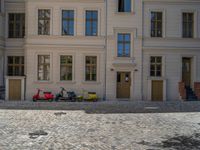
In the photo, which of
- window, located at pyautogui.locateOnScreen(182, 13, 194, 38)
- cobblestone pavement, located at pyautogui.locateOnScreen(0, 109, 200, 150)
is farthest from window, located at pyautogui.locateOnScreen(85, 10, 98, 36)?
cobblestone pavement, located at pyautogui.locateOnScreen(0, 109, 200, 150)

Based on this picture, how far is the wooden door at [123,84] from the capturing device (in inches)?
923

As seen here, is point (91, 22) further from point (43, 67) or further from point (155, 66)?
point (155, 66)

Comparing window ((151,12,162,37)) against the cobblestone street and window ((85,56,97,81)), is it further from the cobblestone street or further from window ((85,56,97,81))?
the cobblestone street

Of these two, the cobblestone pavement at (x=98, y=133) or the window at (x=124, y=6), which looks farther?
the window at (x=124, y=6)

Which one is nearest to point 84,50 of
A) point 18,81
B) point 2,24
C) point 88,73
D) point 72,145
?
point 88,73

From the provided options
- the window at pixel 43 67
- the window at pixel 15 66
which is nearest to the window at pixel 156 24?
the window at pixel 43 67

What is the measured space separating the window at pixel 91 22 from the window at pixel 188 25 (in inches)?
321

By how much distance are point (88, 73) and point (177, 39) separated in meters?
8.63

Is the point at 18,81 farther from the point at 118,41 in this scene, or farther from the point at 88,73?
the point at 118,41

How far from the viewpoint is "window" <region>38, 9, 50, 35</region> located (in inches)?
923

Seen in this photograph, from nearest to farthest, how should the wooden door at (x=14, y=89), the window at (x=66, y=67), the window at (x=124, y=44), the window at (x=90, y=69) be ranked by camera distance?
the wooden door at (x=14, y=89) < the window at (x=66, y=67) < the window at (x=90, y=69) < the window at (x=124, y=44)

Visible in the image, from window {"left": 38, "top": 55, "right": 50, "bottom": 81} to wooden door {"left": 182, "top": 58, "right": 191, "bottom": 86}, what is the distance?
40.6 feet

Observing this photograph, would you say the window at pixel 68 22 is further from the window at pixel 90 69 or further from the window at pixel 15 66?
the window at pixel 15 66

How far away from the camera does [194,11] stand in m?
24.3
